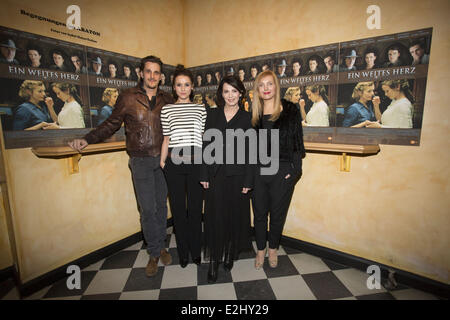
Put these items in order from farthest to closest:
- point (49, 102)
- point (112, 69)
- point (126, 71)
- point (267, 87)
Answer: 1. point (126, 71)
2. point (112, 69)
3. point (267, 87)
4. point (49, 102)

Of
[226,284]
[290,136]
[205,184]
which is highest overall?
[290,136]

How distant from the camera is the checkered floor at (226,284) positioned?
1.76 meters

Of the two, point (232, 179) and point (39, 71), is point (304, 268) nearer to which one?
point (232, 179)

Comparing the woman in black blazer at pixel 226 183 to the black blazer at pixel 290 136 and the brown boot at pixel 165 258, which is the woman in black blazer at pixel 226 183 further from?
the brown boot at pixel 165 258

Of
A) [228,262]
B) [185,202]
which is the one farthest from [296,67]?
[228,262]

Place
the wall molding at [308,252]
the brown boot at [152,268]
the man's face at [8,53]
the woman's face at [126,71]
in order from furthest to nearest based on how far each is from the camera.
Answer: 1. the woman's face at [126,71]
2. the brown boot at [152,268]
3. the wall molding at [308,252]
4. the man's face at [8,53]

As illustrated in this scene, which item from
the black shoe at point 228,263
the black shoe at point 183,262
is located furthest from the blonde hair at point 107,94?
the black shoe at point 228,263

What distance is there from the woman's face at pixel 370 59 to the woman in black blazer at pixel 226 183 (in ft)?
3.49

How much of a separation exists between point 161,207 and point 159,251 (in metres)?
0.41

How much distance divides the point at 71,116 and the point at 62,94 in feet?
0.61

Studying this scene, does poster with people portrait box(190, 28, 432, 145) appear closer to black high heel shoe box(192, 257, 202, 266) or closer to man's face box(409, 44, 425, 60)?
man's face box(409, 44, 425, 60)

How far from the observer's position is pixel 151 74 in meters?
1.95

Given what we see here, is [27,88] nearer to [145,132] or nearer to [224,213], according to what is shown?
[145,132]
